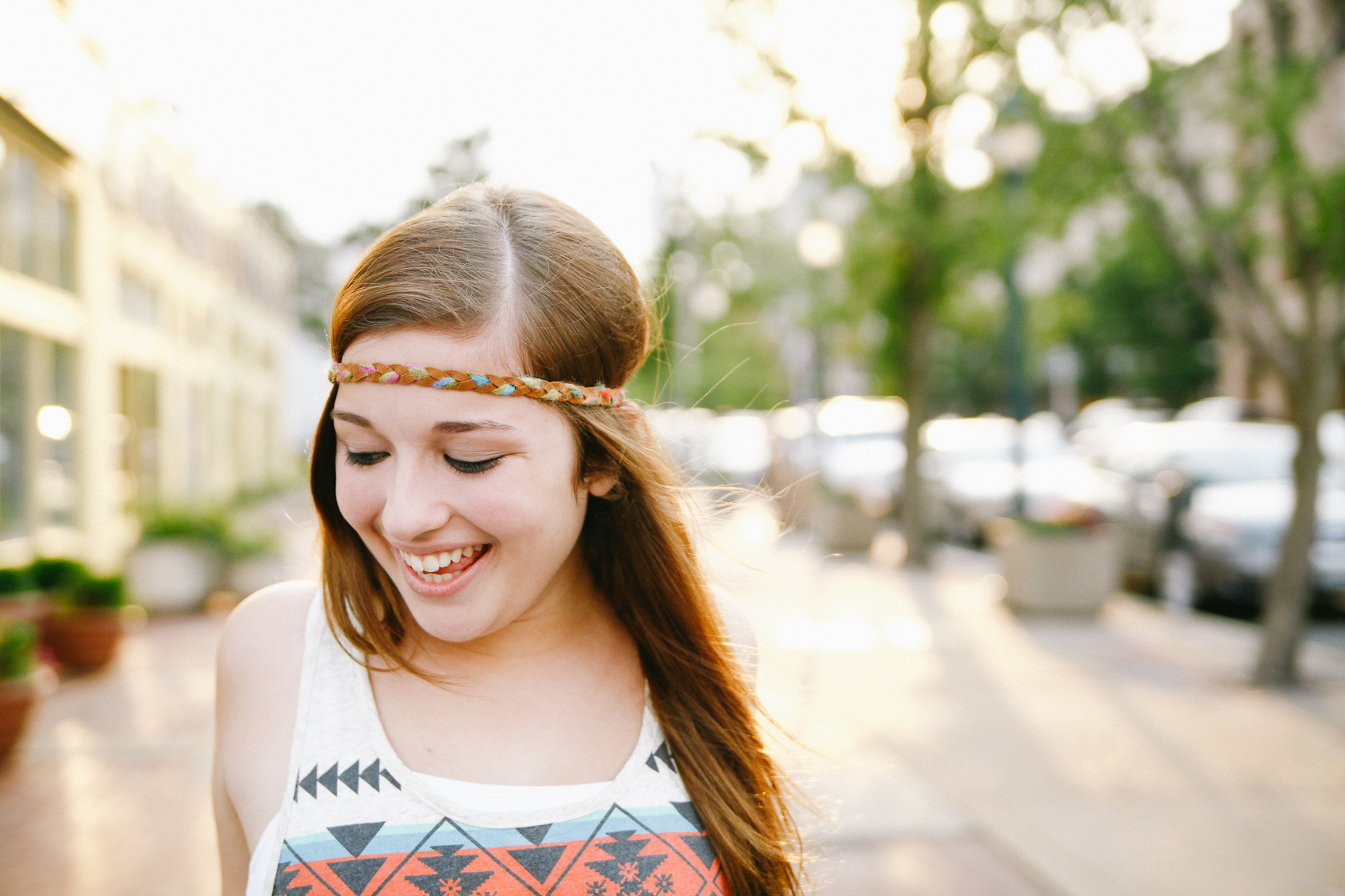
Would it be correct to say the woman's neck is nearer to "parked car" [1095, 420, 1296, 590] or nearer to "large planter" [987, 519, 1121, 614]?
"large planter" [987, 519, 1121, 614]

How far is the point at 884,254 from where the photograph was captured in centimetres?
1225

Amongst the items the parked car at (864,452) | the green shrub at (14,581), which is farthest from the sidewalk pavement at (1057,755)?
the parked car at (864,452)

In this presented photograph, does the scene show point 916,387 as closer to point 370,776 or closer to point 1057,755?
point 1057,755

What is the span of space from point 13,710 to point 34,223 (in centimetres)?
544

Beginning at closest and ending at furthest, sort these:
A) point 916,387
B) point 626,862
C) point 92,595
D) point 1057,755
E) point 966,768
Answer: point 626,862 < point 966,768 < point 1057,755 < point 92,595 < point 916,387

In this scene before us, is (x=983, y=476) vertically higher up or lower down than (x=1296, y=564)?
higher up

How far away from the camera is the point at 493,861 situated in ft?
4.45

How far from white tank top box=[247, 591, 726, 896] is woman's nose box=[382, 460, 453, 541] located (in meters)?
0.32

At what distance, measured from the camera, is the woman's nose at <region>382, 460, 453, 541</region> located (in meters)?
1.35

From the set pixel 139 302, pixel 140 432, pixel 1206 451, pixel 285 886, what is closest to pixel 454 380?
pixel 285 886

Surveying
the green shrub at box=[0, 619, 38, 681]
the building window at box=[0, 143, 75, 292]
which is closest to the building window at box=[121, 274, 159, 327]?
the building window at box=[0, 143, 75, 292]

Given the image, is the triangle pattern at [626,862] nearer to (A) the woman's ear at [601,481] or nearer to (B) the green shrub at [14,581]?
(A) the woman's ear at [601,481]

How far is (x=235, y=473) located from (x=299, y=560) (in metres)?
9.63

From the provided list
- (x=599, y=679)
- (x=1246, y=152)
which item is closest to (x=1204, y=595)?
(x=1246, y=152)
